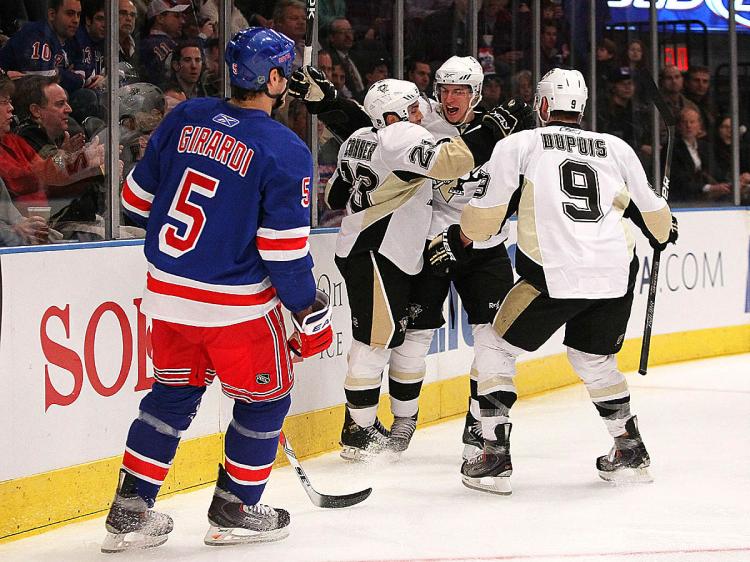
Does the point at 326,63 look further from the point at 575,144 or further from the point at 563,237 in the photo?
the point at 563,237

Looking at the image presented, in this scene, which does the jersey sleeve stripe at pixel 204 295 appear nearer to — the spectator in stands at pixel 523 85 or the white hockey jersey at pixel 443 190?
the white hockey jersey at pixel 443 190

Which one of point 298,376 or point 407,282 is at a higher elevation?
point 407,282

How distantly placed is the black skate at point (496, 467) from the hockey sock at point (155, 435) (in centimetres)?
112

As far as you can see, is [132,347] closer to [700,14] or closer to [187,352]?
[187,352]

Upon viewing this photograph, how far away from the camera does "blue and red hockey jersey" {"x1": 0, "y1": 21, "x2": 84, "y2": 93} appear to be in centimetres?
371

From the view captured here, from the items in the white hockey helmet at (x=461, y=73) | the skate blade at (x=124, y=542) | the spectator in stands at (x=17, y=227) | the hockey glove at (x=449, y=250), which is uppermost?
the white hockey helmet at (x=461, y=73)

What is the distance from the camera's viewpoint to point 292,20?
505cm

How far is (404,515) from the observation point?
3678 millimetres

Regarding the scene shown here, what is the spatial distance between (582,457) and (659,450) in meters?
0.31

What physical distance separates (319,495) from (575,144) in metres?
1.29

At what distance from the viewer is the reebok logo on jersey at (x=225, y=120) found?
306 centimetres

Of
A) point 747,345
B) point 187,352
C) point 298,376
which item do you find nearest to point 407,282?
point 298,376

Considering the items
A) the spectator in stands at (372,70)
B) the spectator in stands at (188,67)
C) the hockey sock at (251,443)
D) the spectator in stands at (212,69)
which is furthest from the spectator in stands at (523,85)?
the hockey sock at (251,443)

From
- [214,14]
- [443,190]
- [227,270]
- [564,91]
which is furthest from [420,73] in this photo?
[227,270]
